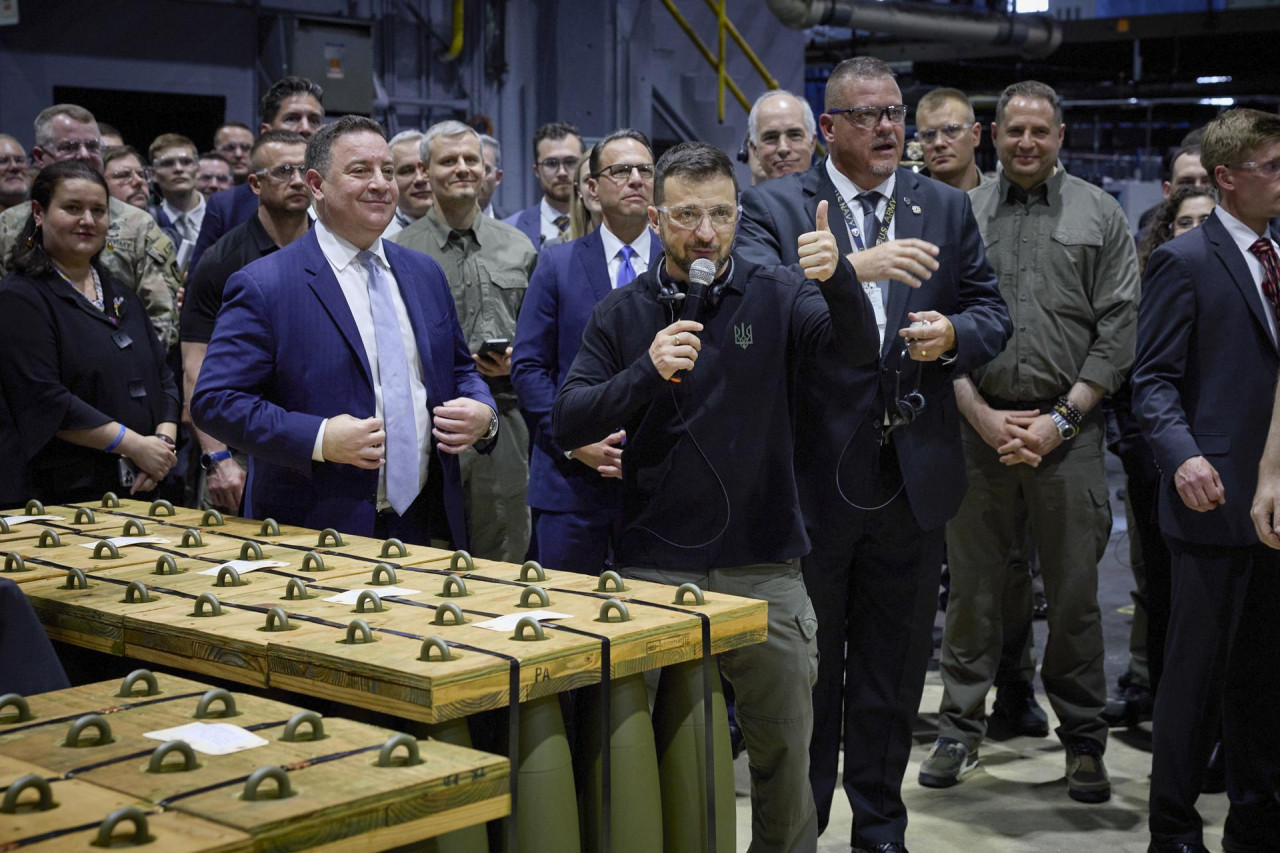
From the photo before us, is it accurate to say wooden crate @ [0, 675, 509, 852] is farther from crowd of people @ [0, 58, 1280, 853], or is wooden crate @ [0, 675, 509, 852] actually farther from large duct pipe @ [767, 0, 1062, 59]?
large duct pipe @ [767, 0, 1062, 59]

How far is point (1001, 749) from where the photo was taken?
4.49 meters

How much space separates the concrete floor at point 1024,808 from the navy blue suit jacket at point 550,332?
3.73 ft

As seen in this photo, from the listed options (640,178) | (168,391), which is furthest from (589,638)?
(168,391)

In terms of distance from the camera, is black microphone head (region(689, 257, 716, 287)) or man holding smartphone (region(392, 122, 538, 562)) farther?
man holding smartphone (region(392, 122, 538, 562))

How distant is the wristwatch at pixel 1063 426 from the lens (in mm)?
4168

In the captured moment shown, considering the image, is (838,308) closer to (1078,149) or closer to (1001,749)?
(1001,749)

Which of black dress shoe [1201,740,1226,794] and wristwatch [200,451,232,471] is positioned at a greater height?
wristwatch [200,451,232,471]

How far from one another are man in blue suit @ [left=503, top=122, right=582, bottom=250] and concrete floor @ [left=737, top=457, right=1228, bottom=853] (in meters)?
2.75

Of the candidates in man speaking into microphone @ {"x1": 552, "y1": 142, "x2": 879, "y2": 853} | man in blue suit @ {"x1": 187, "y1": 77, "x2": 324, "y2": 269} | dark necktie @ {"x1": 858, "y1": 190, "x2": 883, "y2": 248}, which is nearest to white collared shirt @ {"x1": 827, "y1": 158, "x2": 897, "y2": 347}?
dark necktie @ {"x1": 858, "y1": 190, "x2": 883, "y2": 248}

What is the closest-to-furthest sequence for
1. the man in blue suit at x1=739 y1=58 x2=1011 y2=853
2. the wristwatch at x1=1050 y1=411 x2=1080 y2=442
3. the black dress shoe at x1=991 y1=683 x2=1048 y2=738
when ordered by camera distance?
the man in blue suit at x1=739 y1=58 x2=1011 y2=853 → the wristwatch at x1=1050 y1=411 x2=1080 y2=442 → the black dress shoe at x1=991 y1=683 x2=1048 y2=738

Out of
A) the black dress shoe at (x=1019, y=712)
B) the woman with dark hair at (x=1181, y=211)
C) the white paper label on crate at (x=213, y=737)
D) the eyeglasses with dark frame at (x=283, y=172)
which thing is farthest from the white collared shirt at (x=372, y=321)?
the woman with dark hair at (x=1181, y=211)

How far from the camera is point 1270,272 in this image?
132 inches

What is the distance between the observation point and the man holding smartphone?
4.79m

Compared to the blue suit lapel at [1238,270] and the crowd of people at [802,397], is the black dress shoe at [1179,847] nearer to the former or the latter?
the crowd of people at [802,397]
